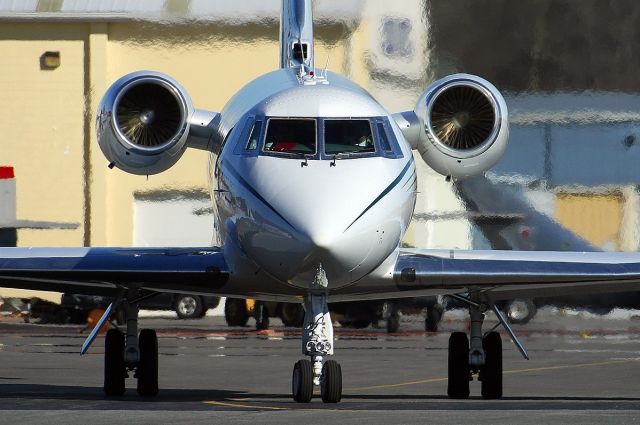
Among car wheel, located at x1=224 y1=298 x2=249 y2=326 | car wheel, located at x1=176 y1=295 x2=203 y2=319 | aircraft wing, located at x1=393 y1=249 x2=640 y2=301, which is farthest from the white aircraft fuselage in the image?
car wheel, located at x1=176 y1=295 x2=203 y2=319

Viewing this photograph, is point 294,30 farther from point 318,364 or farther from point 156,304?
point 156,304

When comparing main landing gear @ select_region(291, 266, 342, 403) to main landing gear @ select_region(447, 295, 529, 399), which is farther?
main landing gear @ select_region(447, 295, 529, 399)

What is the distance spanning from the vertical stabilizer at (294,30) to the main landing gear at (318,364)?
251 inches

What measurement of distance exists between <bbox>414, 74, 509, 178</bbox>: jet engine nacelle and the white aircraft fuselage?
187 centimetres

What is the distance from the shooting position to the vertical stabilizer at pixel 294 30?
21766 mm

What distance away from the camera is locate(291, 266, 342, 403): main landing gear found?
15.6m

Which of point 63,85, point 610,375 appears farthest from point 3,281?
point 63,85

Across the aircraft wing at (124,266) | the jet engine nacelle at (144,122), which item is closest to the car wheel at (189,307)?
the jet engine nacelle at (144,122)

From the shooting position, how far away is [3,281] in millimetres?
18797

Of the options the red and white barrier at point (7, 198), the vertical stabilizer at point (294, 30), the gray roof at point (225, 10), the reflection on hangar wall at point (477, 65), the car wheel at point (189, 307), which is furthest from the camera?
the car wheel at point (189, 307)

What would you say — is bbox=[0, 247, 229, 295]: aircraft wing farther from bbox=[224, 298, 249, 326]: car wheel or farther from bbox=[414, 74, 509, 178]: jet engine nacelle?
bbox=[224, 298, 249, 326]: car wheel

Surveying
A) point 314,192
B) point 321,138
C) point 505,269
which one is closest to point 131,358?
point 321,138

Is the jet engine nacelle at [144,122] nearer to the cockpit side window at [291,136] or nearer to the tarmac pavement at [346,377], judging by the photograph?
the tarmac pavement at [346,377]

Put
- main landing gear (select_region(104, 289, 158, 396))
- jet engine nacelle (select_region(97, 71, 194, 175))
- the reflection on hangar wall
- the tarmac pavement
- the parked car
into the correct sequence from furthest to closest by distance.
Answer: the parked car → the reflection on hangar wall → jet engine nacelle (select_region(97, 71, 194, 175)) → main landing gear (select_region(104, 289, 158, 396)) → the tarmac pavement
